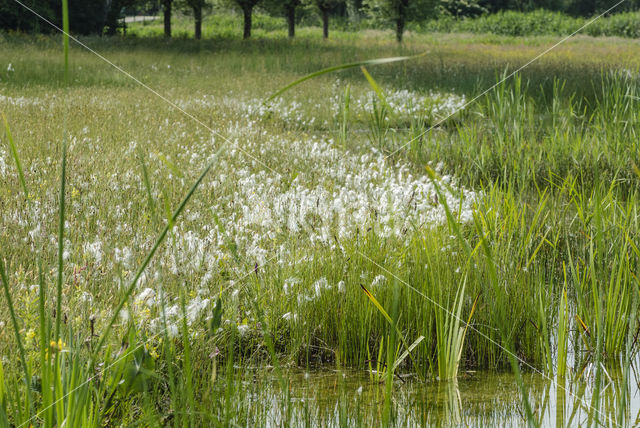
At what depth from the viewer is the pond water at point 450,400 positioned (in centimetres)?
237

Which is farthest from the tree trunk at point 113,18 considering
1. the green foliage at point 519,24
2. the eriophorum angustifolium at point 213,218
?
the eriophorum angustifolium at point 213,218

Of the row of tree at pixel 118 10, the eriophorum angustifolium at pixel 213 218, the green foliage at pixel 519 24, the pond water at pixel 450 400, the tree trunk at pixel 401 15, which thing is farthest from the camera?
the green foliage at pixel 519 24

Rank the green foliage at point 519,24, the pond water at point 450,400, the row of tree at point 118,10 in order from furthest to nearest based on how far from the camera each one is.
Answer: the green foliage at point 519,24 → the row of tree at point 118,10 → the pond water at point 450,400

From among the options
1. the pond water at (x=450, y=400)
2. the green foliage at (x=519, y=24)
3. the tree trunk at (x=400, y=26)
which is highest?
the green foliage at (x=519, y=24)

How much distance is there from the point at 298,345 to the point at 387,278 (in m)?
0.56

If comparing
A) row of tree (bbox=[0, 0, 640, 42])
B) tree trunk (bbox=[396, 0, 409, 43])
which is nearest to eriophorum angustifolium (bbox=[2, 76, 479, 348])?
row of tree (bbox=[0, 0, 640, 42])

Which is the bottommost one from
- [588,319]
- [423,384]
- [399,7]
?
[423,384]

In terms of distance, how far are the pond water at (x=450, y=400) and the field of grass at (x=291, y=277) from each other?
0.7 inches

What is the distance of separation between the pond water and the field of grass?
0.7 inches

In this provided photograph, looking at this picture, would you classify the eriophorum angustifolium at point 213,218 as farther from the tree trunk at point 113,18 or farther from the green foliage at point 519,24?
the green foliage at point 519,24

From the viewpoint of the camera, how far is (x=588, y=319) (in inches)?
113

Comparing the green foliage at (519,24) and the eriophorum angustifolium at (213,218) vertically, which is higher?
the green foliage at (519,24)

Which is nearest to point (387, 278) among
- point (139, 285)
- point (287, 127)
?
point (139, 285)

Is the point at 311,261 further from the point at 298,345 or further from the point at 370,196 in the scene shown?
the point at 370,196
